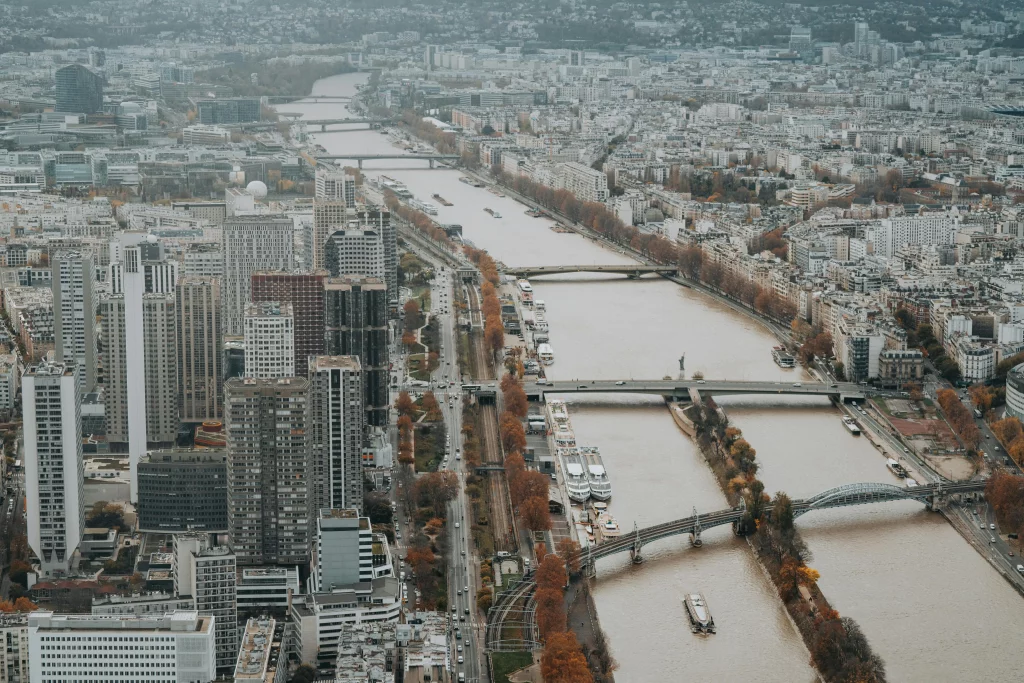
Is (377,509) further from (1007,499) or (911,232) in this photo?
(911,232)

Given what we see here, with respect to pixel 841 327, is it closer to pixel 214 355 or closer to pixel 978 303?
pixel 978 303

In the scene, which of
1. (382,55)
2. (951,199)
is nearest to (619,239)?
(951,199)

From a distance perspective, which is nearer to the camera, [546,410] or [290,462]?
[290,462]

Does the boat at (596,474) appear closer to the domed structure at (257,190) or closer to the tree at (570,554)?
the tree at (570,554)

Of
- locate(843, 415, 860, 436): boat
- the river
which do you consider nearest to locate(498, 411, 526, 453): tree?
the river

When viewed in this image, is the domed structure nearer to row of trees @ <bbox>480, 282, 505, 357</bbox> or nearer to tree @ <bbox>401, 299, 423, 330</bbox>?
row of trees @ <bbox>480, 282, 505, 357</bbox>

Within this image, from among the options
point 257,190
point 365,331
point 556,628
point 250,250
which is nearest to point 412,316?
point 250,250
